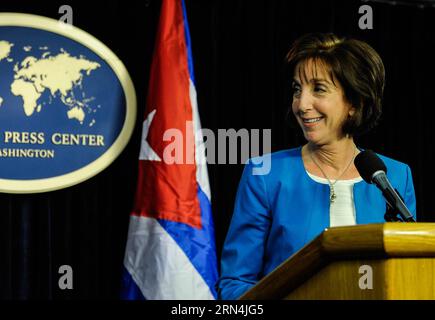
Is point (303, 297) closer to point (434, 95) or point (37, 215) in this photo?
point (37, 215)

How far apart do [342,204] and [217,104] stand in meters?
1.84

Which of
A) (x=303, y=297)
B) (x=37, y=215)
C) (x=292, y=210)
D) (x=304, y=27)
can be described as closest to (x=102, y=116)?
(x=37, y=215)

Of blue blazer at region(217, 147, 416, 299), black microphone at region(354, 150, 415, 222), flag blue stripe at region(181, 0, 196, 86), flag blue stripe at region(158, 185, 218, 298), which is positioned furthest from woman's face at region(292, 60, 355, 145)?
flag blue stripe at region(181, 0, 196, 86)

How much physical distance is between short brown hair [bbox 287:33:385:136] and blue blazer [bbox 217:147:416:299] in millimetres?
148

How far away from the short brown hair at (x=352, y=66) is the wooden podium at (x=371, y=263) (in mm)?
841

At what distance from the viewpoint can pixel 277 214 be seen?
1.74 metres

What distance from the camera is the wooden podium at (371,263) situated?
1.03 meters

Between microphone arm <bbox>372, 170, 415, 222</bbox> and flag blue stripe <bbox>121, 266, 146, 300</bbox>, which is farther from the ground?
microphone arm <bbox>372, 170, 415, 222</bbox>

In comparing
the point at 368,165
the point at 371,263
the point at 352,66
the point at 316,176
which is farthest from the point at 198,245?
the point at 371,263

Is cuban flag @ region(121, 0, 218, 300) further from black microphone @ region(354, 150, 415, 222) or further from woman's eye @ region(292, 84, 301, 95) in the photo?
black microphone @ region(354, 150, 415, 222)

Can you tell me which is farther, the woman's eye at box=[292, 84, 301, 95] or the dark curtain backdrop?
the dark curtain backdrop

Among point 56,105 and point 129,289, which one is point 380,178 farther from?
point 56,105

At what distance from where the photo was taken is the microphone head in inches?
55.3
